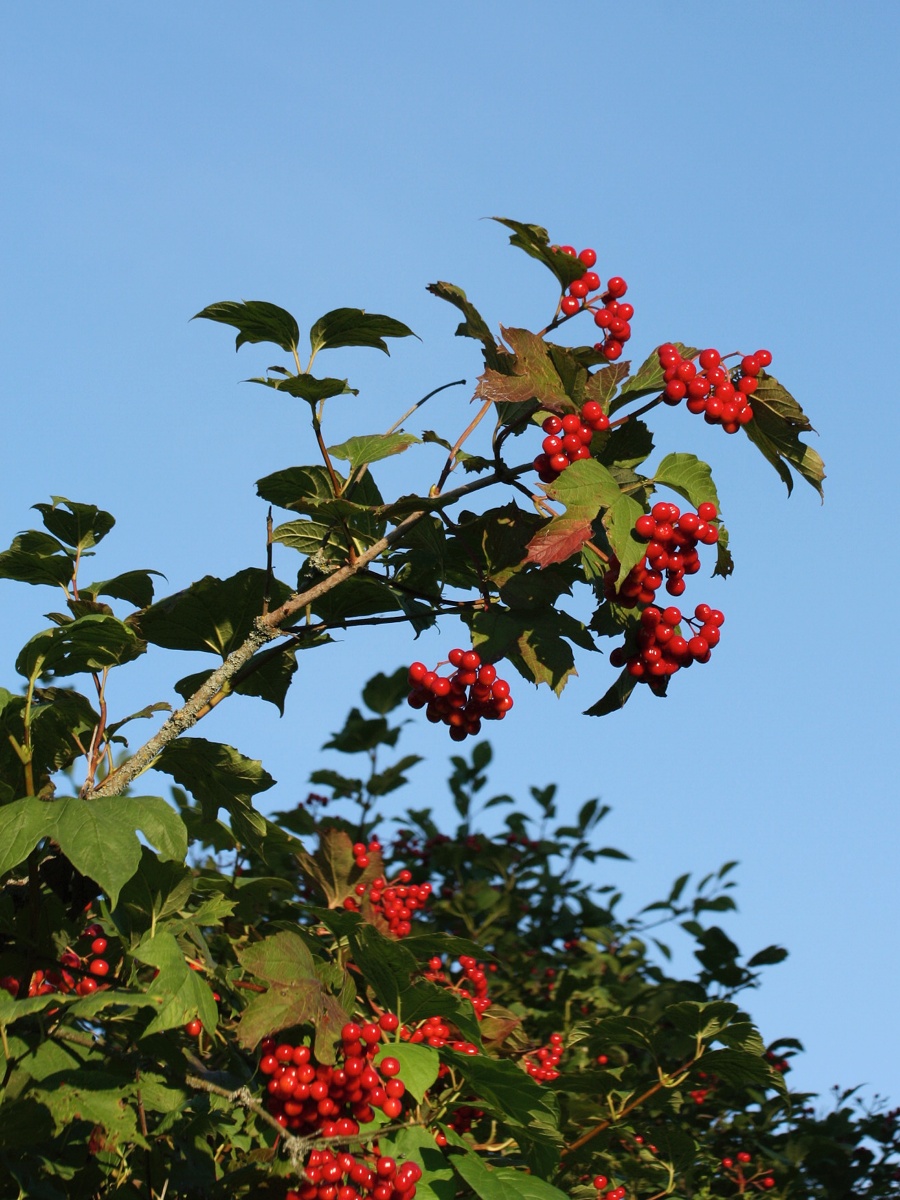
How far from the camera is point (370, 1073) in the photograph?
10.1 feet

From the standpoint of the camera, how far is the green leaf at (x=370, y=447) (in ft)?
9.78

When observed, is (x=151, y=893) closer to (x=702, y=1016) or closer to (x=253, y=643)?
(x=253, y=643)

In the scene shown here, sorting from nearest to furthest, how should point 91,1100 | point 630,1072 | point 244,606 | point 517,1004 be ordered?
point 91,1100
point 244,606
point 630,1072
point 517,1004

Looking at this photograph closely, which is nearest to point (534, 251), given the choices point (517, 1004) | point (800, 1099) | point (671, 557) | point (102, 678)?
point (671, 557)

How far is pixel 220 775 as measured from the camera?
315 cm

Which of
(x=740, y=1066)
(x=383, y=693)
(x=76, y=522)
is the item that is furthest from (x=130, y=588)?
(x=383, y=693)

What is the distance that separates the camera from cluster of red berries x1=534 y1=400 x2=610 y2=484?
285 cm

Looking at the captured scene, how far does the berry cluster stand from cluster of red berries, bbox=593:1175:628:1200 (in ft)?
6.30

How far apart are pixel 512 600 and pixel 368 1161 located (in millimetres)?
1472

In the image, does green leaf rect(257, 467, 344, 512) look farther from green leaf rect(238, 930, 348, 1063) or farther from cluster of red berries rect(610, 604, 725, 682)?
green leaf rect(238, 930, 348, 1063)

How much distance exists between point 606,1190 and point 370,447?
2454 millimetres

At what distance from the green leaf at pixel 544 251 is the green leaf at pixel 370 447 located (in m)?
0.57

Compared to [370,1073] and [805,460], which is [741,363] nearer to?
[805,460]

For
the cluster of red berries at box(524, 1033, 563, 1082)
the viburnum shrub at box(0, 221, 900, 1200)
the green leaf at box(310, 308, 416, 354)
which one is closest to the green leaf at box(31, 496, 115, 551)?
the viburnum shrub at box(0, 221, 900, 1200)
